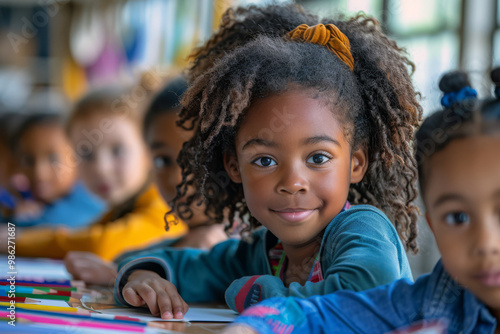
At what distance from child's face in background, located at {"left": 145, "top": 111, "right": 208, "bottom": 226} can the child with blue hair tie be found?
37.3 inches

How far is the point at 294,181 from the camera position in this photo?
0.89 meters

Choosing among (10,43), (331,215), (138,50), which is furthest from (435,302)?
(10,43)

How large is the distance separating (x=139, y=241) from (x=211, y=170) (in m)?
0.94

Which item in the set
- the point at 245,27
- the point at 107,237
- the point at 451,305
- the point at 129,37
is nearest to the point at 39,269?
the point at 107,237

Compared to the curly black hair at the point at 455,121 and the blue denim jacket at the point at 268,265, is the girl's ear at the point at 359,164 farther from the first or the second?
the curly black hair at the point at 455,121

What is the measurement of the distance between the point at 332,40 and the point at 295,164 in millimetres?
252

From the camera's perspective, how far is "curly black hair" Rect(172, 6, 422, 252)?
954 millimetres

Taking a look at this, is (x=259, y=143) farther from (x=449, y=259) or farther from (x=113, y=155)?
A: (x=113, y=155)

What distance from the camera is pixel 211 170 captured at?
45.0 inches

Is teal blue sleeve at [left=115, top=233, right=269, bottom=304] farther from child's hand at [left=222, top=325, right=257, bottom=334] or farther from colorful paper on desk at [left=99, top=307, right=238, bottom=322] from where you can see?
child's hand at [left=222, top=325, right=257, bottom=334]

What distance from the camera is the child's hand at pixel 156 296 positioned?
3.06ft

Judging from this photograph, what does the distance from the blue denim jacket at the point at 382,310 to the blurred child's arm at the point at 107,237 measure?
131cm

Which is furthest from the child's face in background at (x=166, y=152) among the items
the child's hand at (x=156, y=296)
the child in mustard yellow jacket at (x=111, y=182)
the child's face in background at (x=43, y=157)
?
the child's face in background at (x=43, y=157)

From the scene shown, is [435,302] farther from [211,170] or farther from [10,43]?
[10,43]
